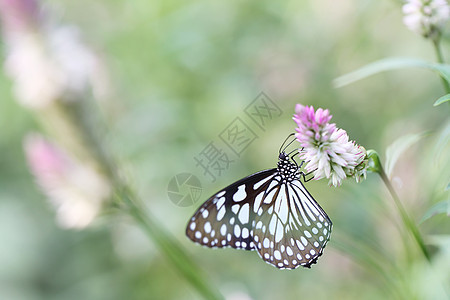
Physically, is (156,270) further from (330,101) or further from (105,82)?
(330,101)

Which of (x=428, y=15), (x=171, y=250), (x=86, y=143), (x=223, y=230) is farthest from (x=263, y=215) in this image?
(x=86, y=143)

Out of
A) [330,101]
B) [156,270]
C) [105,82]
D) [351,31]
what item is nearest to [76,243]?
[156,270]

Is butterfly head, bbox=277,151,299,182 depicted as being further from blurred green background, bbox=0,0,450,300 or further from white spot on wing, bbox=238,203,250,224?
blurred green background, bbox=0,0,450,300

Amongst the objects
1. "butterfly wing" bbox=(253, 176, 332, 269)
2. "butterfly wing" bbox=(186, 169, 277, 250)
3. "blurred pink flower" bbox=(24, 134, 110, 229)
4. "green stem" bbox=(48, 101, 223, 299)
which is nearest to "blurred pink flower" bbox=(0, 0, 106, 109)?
"green stem" bbox=(48, 101, 223, 299)

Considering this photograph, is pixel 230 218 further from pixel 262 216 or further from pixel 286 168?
pixel 286 168

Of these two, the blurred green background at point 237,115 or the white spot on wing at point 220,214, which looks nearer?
the white spot on wing at point 220,214

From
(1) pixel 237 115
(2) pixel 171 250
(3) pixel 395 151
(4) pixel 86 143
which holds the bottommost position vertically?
(3) pixel 395 151

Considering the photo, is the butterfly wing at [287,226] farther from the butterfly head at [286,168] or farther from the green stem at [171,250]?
the green stem at [171,250]

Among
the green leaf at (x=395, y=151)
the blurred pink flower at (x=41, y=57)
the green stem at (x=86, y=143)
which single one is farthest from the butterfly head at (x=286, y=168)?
the blurred pink flower at (x=41, y=57)
